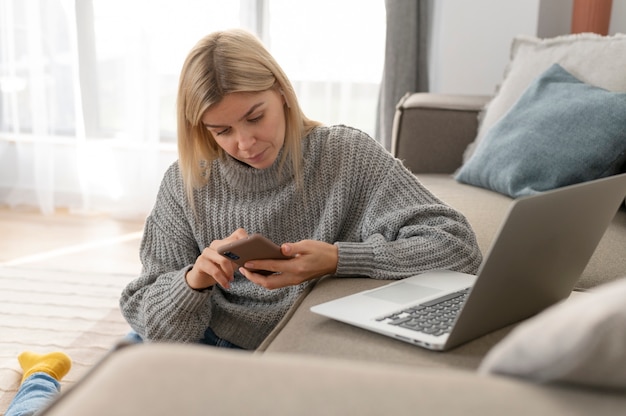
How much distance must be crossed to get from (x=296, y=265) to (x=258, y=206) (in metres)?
0.25

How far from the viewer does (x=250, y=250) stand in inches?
47.8

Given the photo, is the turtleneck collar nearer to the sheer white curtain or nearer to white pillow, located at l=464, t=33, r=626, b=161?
white pillow, located at l=464, t=33, r=626, b=161

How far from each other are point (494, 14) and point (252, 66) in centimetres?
182

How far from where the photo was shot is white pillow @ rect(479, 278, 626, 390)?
494 mm

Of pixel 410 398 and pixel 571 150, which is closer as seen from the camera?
pixel 410 398

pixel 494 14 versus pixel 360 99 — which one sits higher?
pixel 494 14

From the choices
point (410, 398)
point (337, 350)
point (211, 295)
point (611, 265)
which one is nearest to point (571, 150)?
point (611, 265)

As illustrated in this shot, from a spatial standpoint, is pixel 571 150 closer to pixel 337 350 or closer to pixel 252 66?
pixel 252 66

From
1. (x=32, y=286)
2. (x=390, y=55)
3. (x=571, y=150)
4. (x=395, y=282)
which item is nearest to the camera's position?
(x=395, y=282)

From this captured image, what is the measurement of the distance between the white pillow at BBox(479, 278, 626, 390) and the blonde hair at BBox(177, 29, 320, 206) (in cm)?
97

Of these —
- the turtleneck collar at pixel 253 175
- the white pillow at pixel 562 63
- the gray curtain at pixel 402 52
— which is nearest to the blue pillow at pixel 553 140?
the white pillow at pixel 562 63

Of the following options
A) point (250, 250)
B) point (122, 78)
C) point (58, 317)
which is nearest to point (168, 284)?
point (250, 250)

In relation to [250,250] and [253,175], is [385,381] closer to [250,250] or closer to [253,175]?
[250,250]

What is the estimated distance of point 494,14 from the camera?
303 cm
